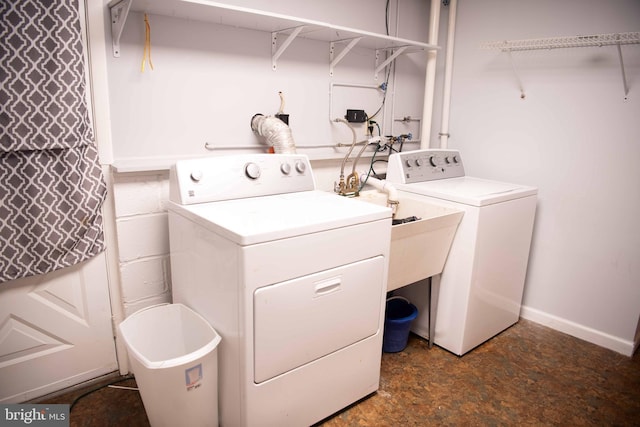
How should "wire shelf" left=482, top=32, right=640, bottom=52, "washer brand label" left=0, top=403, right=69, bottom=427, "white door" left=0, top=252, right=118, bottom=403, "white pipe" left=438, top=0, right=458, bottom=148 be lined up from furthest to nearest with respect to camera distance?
"white pipe" left=438, top=0, right=458, bottom=148 → "wire shelf" left=482, top=32, right=640, bottom=52 → "white door" left=0, top=252, right=118, bottom=403 → "washer brand label" left=0, top=403, right=69, bottom=427

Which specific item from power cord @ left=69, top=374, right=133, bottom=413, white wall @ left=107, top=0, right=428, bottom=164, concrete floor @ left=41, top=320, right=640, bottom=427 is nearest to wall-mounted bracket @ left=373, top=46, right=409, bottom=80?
white wall @ left=107, top=0, right=428, bottom=164

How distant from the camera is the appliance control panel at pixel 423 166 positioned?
250cm

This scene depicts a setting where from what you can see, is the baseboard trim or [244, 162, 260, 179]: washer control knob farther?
the baseboard trim

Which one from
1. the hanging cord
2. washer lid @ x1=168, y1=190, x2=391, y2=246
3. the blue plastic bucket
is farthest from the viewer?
the blue plastic bucket

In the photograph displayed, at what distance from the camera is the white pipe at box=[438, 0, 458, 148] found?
282 cm

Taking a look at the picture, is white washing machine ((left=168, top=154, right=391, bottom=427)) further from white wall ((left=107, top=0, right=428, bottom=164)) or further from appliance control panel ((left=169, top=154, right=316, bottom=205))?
white wall ((left=107, top=0, right=428, bottom=164))

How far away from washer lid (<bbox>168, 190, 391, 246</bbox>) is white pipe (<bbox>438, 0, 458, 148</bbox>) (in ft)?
4.87

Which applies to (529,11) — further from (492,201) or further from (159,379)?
(159,379)

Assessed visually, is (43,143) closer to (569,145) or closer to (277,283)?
(277,283)

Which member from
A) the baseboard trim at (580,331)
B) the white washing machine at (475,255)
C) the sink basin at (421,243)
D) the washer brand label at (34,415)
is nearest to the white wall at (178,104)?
the washer brand label at (34,415)

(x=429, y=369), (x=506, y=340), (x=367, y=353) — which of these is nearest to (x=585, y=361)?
(x=506, y=340)

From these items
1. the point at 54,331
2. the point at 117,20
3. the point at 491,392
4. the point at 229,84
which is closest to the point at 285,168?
the point at 229,84

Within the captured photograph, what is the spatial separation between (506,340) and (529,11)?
6.55 ft

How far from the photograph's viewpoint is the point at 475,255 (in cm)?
216
